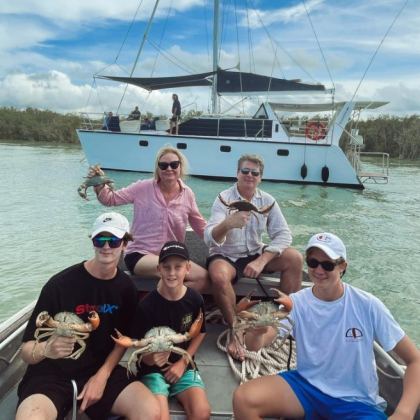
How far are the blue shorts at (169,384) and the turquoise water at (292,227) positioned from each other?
4042mm

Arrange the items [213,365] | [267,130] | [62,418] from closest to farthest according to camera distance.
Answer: [62,418] < [213,365] < [267,130]

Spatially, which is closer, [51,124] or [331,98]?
[331,98]

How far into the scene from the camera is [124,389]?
2.27 metres

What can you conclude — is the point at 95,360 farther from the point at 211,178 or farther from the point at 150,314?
the point at 211,178

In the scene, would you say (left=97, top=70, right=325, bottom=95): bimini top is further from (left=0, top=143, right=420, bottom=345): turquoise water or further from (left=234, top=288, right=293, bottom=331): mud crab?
(left=234, top=288, right=293, bottom=331): mud crab

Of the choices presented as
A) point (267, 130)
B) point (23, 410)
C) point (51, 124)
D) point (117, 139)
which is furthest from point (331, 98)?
point (51, 124)

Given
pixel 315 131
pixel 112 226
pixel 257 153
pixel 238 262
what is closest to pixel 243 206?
pixel 238 262

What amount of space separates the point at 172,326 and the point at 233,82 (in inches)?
677

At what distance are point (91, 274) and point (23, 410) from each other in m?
0.73

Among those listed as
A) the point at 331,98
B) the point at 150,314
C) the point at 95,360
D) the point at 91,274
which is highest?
the point at 331,98

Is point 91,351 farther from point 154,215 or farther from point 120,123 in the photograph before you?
point 120,123

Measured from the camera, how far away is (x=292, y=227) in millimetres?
11312

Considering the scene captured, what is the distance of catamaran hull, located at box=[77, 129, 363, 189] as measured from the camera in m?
18.1

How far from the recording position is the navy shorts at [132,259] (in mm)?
3487
